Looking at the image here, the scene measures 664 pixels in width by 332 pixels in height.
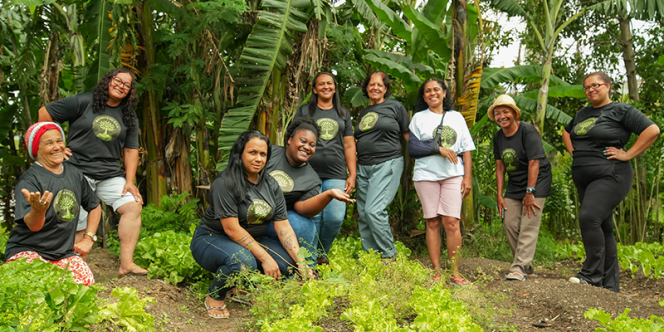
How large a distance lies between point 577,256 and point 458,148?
2.72 meters

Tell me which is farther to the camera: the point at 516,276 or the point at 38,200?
the point at 516,276

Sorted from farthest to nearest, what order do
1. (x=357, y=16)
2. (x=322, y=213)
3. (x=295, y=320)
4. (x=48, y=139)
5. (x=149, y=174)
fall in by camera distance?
(x=357, y=16)
(x=149, y=174)
(x=322, y=213)
(x=48, y=139)
(x=295, y=320)

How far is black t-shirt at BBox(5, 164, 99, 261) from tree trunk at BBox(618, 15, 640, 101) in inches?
314

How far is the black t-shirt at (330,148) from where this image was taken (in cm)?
473

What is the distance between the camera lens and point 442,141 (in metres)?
4.79

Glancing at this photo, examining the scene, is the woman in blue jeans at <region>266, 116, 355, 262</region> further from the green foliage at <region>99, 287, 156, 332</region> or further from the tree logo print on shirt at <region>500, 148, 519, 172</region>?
the tree logo print on shirt at <region>500, 148, 519, 172</region>

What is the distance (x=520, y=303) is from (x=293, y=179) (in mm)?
2229

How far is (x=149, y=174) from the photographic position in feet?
19.9

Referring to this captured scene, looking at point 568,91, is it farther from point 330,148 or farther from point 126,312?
point 126,312


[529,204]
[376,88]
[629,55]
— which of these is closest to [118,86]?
[376,88]

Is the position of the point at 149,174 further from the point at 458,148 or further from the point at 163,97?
the point at 458,148

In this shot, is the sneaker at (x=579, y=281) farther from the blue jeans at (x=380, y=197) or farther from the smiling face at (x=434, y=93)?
the smiling face at (x=434, y=93)

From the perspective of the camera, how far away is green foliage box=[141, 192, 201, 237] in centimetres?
549

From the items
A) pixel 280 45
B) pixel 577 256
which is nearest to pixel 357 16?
pixel 280 45
